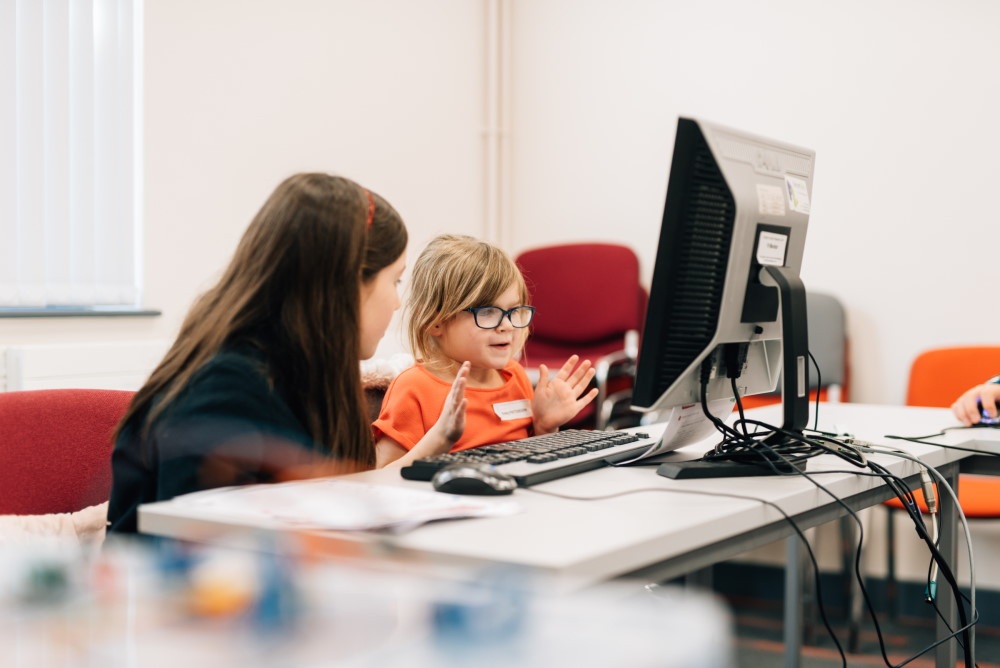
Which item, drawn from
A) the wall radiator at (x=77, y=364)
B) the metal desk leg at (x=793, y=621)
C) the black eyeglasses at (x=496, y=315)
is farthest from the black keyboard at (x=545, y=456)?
the wall radiator at (x=77, y=364)

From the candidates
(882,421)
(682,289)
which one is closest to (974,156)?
(882,421)

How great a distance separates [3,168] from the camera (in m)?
2.62

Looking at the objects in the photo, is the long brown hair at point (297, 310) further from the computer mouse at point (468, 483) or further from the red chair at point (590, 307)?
the red chair at point (590, 307)

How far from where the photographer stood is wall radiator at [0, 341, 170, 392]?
255cm

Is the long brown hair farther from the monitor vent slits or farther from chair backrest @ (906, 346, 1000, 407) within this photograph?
chair backrest @ (906, 346, 1000, 407)

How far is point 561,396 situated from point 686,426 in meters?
0.33

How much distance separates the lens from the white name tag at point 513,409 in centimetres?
166

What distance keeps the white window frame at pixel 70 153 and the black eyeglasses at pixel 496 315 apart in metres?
1.54

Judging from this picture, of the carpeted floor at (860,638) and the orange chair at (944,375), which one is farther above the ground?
the orange chair at (944,375)

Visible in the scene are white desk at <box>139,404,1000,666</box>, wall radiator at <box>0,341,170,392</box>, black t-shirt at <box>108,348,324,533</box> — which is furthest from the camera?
wall radiator at <box>0,341,170,392</box>

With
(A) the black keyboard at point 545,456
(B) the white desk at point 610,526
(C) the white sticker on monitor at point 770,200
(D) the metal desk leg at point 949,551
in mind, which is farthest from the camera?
(D) the metal desk leg at point 949,551

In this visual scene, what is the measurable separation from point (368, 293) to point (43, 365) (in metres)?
1.65

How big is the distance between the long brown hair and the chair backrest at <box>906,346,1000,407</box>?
7.58ft

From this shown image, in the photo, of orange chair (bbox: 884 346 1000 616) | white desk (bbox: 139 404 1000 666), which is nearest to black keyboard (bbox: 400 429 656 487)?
white desk (bbox: 139 404 1000 666)
